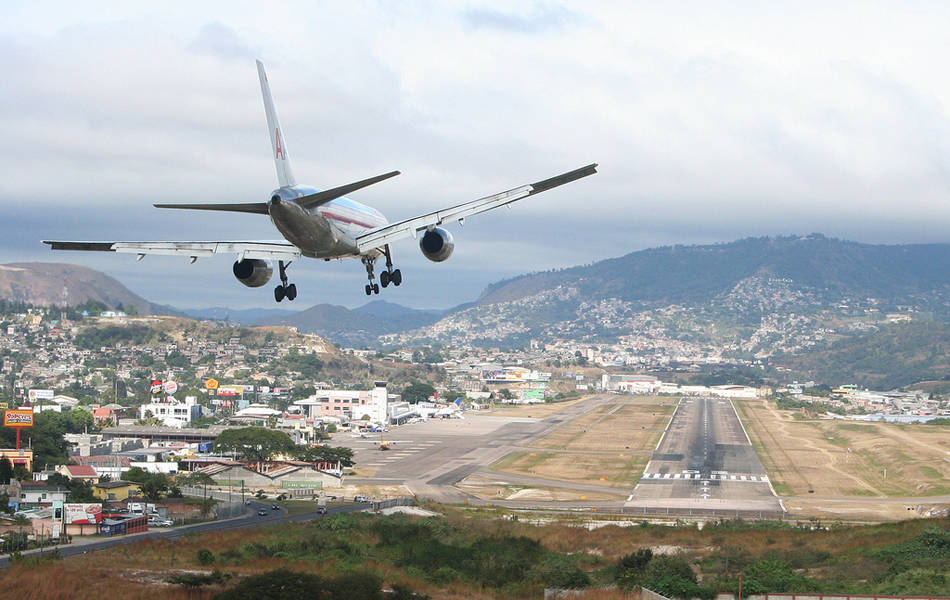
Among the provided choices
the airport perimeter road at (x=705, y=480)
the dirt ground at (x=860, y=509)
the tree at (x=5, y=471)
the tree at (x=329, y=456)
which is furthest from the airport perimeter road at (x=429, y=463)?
the tree at (x=5, y=471)

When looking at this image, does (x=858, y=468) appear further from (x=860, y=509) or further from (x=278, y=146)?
(x=278, y=146)

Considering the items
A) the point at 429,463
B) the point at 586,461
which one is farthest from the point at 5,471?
the point at 586,461

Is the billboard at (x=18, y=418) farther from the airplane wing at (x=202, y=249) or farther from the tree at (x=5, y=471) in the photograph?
the airplane wing at (x=202, y=249)

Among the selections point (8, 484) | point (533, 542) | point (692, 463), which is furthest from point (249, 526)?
point (692, 463)

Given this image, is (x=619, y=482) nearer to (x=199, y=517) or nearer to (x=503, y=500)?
(x=503, y=500)

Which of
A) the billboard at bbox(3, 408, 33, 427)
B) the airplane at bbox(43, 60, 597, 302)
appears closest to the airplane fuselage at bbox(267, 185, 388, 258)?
the airplane at bbox(43, 60, 597, 302)

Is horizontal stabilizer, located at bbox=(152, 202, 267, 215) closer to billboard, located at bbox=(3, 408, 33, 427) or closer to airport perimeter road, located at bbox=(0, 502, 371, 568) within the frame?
airport perimeter road, located at bbox=(0, 502, 371, 568)
